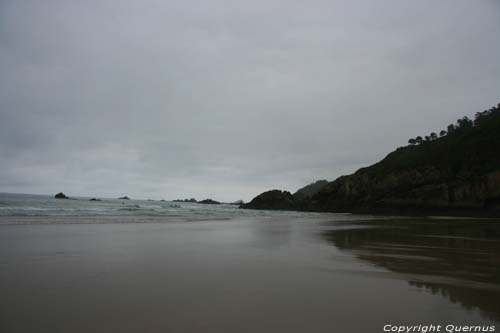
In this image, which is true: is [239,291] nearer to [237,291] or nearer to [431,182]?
[237,291]

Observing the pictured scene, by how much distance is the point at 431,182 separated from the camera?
193 ft

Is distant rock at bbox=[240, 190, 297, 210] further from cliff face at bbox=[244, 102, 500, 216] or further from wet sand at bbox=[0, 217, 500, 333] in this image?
wet sand at bbox=[0, 217, 500, 333]

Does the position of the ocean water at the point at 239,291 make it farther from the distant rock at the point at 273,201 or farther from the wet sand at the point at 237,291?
the distant rock at the point at 273,201

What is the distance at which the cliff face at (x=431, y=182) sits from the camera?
4931cm

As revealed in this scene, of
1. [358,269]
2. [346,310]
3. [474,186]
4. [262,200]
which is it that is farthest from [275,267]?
[262,200]

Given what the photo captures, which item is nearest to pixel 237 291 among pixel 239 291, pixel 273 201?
pixel 239 291

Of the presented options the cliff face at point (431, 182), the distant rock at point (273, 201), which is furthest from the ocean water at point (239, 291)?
the distant rock at point (273, 201)

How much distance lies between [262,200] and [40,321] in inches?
3522

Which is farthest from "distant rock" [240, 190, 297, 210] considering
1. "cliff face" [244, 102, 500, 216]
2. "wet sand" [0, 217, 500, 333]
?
"wet sand" [0, 217, 500, 333]

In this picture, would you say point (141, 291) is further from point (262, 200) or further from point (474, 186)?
point (262, 200)

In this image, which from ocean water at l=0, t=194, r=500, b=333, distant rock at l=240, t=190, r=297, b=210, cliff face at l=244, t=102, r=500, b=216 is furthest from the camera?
distant rock at l=240, t=190, r=297, b=210

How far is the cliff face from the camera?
49.3 metres

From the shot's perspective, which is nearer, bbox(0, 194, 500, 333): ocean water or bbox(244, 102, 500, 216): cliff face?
bbox(0, 194, 500, 333): ocean water

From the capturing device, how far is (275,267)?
7613 mm
